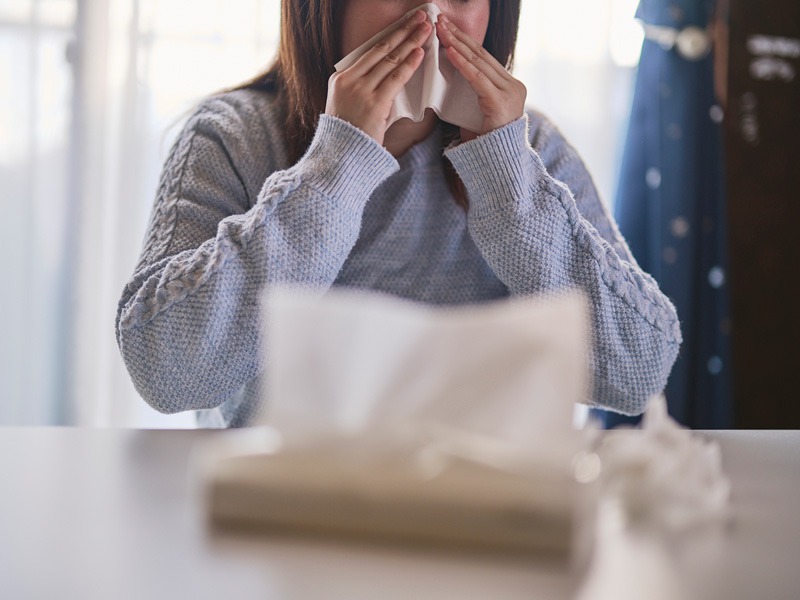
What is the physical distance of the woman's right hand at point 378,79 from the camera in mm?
1062

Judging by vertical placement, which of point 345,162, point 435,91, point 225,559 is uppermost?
point 435,91

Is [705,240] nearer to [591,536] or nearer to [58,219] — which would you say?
[58,219]

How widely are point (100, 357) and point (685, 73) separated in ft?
5.12

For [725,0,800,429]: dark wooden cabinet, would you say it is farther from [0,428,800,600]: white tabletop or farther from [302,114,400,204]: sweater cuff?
[0,428,800,600]: white tabletop

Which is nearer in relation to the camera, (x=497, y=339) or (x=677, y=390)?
(x=497, y=339)

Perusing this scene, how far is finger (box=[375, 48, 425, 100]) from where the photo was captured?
1067 millimetres

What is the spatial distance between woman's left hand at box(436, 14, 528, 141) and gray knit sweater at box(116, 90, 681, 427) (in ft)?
0.07

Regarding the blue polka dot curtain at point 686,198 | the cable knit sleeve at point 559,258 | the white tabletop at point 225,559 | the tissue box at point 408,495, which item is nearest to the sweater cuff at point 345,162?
the cable knit sleeve at point 559,258

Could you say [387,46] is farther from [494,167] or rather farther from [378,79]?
[494,167]

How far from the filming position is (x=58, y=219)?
2240 mm

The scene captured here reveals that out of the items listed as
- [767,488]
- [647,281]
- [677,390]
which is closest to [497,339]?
[767,488]

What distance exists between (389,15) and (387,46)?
5 cm

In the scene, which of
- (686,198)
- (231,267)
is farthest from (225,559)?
(686,198)

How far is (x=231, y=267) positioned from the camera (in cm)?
96
